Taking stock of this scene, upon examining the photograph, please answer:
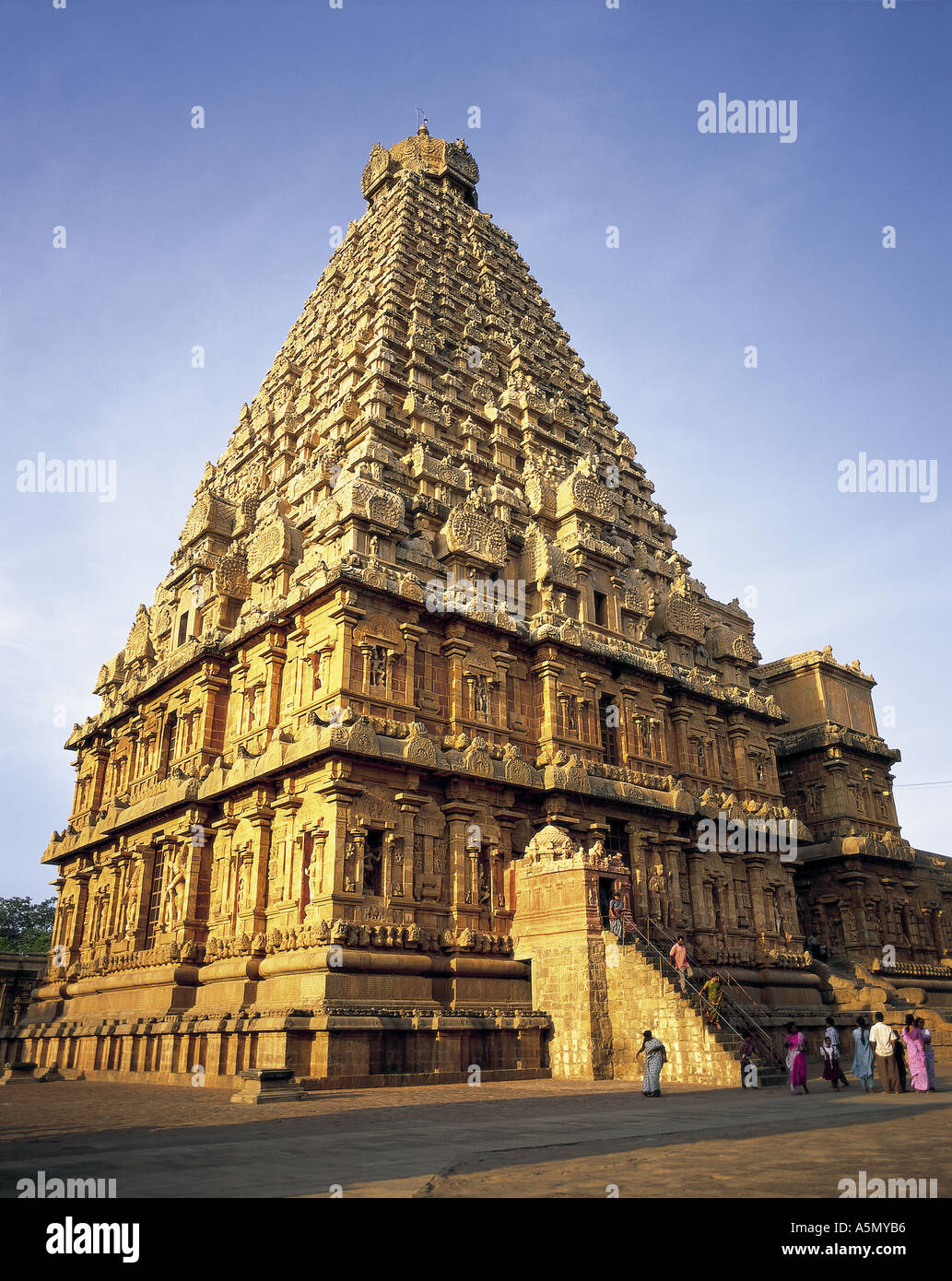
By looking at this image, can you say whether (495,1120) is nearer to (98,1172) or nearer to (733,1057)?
(98,1172)

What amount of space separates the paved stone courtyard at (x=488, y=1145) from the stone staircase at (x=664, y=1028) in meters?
2.29

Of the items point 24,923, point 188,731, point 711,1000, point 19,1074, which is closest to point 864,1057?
point 711,1000

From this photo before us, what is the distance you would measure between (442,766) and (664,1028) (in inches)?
348

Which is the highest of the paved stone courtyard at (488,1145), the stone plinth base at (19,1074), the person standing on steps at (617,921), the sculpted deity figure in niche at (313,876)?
the sculpted deity figure in niche at (313,876)

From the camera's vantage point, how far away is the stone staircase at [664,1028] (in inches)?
812

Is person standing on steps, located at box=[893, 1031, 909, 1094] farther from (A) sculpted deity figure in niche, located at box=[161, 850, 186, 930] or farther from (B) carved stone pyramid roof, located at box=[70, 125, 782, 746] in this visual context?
(A) sculpted deity figure in niche, located at box=[161, 850, 186, 930]

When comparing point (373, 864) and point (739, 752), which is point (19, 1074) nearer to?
point (373, 864)

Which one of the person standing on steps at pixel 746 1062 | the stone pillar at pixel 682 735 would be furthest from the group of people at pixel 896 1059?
the stone pillar at pixel 682 735

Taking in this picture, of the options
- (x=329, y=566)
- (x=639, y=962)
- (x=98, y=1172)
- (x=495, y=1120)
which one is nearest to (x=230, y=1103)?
(x=495, y=1120)

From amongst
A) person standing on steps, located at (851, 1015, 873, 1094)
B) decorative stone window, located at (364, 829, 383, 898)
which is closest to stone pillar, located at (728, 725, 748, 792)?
person standing on steps, located at (851, 1015, 873, 1094)

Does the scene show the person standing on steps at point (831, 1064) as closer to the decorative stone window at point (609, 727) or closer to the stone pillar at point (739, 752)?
the decorative stone window at point (609, 727)

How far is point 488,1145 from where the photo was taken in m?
10.9
